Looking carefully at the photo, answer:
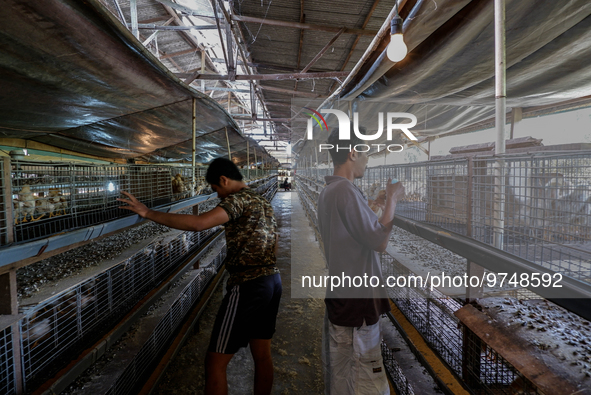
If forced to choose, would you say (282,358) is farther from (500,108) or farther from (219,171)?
(500,108)

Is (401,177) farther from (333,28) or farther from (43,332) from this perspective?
(43,332)

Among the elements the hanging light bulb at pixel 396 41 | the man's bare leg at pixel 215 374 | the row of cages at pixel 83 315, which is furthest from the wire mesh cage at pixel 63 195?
the hanging light bulb at pixel 396 41

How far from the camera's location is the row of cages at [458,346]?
60.4 inches

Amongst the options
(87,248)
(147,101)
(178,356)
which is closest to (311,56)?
(147,101)

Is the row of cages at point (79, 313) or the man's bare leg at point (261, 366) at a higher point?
the row of cages at point (79, 313)

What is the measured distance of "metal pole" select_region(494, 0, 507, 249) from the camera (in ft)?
4.39

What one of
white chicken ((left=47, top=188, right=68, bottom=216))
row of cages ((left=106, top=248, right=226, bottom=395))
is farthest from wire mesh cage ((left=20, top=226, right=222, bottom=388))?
white chicken ((left=47, top=188, right=68, bottom=216))

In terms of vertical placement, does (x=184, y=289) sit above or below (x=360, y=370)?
below

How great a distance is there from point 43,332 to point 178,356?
1.14 metres

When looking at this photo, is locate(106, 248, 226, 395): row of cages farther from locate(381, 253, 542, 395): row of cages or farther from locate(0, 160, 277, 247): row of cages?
locate(381, 253, 542, 395): row of cages

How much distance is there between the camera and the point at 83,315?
77.6 inches

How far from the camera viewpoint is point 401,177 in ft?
9.32

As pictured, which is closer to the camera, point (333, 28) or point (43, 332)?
point (43, 332)

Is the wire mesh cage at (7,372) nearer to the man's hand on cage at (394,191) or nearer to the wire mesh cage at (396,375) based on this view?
the man's hand on cage at (394,191)
